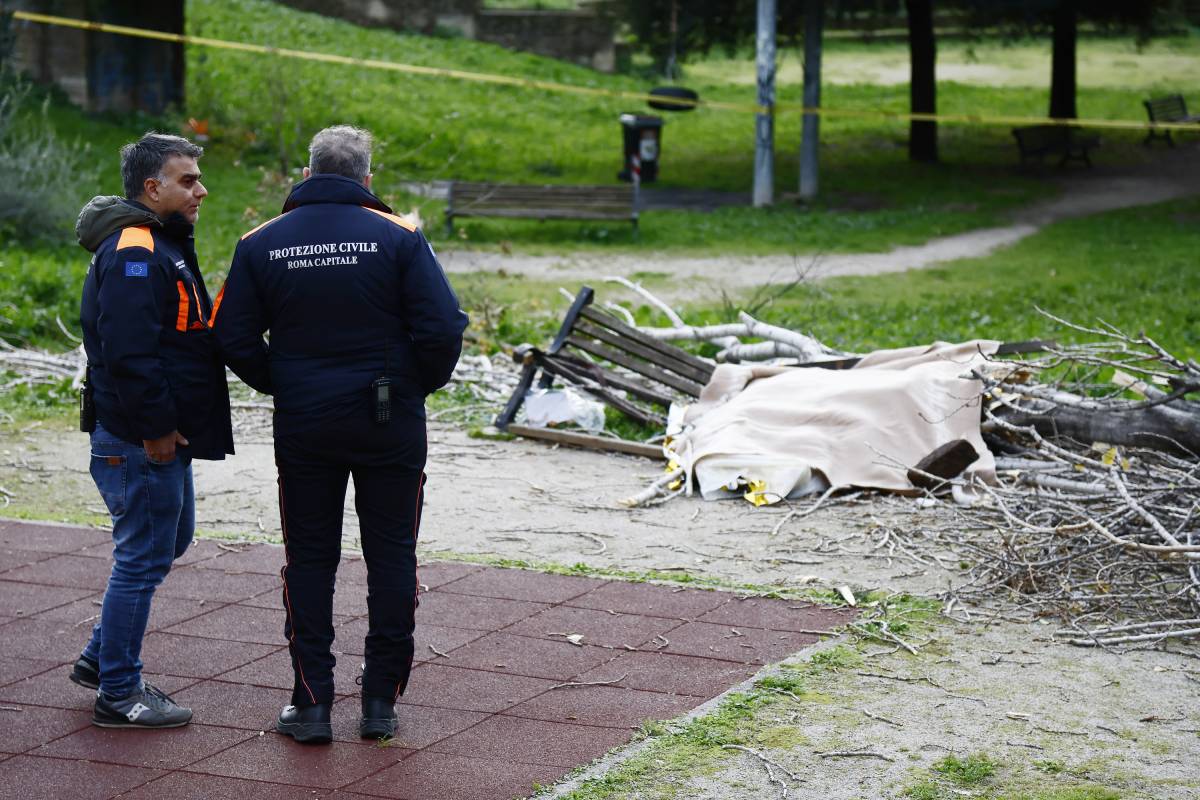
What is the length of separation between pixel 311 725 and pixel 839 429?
4.46 metres

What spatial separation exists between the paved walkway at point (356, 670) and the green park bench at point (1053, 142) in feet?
72.7

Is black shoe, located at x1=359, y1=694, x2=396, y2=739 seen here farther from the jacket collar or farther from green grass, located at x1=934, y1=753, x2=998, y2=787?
green grass, located at x1=934, y1=753, x2=998, y2=787

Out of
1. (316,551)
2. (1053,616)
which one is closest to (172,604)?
(316,551)

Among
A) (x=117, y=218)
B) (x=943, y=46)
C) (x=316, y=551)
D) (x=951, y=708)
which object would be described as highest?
(x=943, y=46)

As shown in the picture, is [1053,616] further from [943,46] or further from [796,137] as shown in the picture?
[943,46]

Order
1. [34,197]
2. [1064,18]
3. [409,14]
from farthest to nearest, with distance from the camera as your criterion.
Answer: [409,14], [1064,18], [34,197]

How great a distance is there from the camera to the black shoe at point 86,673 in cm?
488

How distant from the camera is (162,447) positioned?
14.9 feet

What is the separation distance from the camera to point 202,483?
8.51m

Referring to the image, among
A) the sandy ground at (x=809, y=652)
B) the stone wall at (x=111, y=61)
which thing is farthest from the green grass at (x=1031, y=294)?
the stone wall at (x=111, y=61)

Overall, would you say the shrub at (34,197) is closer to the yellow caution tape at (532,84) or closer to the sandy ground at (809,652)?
the yellow caution tape at (532,84)

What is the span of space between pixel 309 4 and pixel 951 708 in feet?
110

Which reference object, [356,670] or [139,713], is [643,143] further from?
[139,713]

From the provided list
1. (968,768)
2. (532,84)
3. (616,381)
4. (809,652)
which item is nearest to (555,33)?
(532,84)
